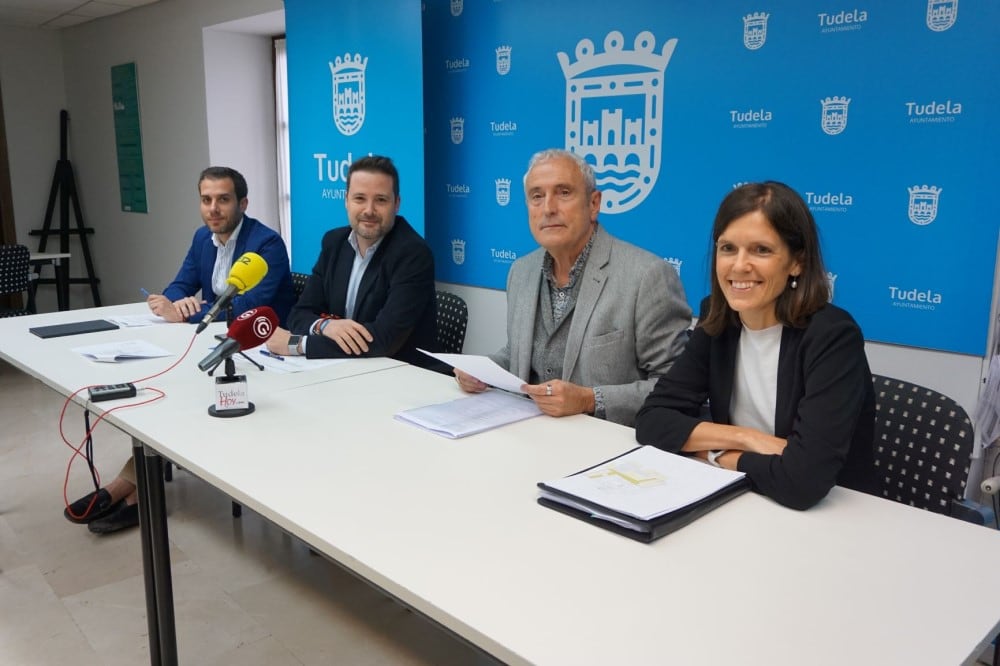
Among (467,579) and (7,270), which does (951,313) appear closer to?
(467,579)

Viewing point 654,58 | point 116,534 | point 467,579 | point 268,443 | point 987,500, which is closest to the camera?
point 467,579

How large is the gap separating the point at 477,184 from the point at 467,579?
315cm

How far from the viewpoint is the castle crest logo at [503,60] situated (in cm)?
374

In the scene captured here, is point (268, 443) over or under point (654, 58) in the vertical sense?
under

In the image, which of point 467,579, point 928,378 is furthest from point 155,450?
point 928,378

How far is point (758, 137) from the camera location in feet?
9.44

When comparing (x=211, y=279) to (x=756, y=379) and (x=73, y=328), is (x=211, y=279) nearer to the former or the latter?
(x=73, y=328)

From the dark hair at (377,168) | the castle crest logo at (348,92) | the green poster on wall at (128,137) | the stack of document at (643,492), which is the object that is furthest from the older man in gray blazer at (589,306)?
the green poster on wall at (128,137)

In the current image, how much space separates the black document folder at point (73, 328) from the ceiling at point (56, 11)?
13.1 ft

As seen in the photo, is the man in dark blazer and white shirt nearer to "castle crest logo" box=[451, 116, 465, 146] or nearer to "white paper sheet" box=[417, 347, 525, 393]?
"white paper sheet" box=[417, 347, 525, 393]

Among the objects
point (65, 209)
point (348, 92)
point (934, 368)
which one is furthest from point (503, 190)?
point (65, 209)

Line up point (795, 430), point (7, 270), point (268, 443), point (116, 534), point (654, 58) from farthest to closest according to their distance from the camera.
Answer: point (7, 270) → point (654, 58) → point (116, 534) → point (268, 443) → point (795, 430)

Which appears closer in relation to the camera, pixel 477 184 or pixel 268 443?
pixel 268 443

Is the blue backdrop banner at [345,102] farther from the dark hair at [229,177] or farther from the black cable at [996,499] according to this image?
the black cable at [996,499]
